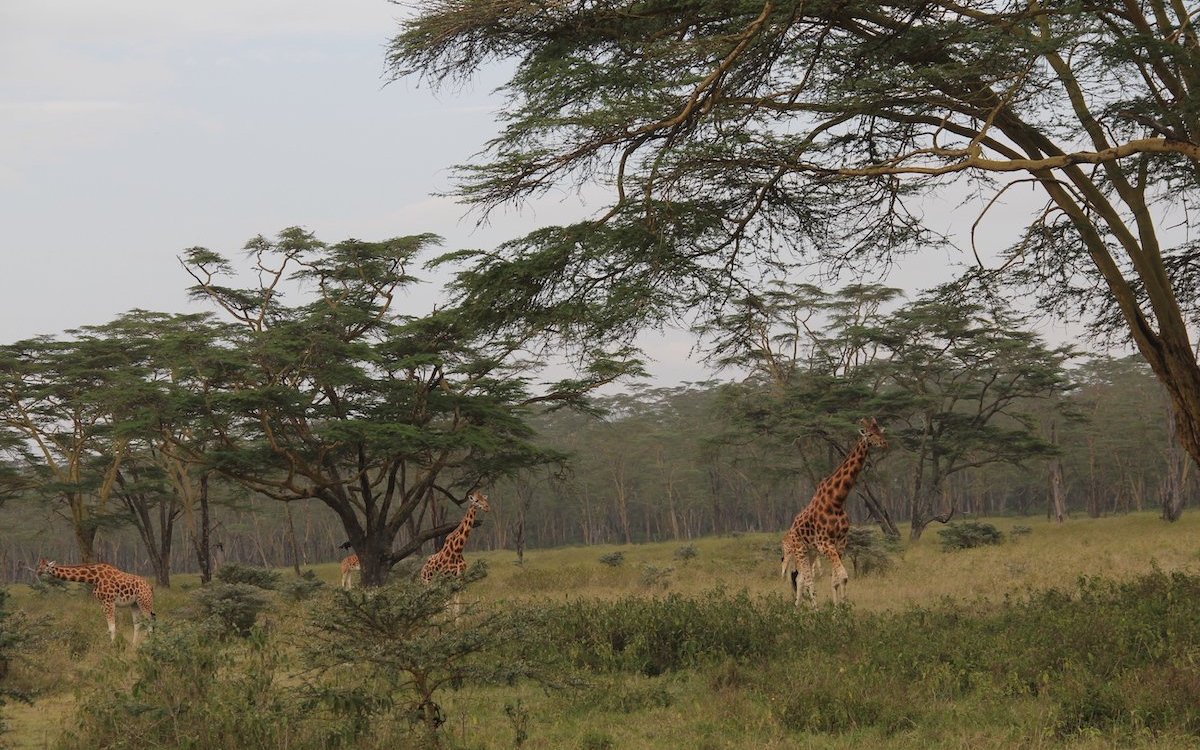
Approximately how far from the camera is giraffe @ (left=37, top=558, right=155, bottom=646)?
48.0ft

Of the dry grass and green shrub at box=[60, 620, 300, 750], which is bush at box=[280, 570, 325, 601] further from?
green shrub at box=[60, 620, 300, 750]

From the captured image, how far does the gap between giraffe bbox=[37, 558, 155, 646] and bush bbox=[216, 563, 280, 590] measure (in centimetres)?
892

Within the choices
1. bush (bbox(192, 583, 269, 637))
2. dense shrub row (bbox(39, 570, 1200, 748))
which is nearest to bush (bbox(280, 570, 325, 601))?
bush (bbox(192, 583, 269, 637))

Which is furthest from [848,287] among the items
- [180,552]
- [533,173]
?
[180,552]

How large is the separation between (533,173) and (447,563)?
800 centimetres

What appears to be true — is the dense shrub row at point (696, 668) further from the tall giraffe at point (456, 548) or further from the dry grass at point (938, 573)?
the tall giraffe at point (456, 548)

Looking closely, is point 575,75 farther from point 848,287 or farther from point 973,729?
point 848,287

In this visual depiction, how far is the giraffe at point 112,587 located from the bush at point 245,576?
8917mm

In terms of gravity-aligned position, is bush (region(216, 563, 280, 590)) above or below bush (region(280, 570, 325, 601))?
above

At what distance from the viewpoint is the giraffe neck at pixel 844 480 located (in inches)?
557

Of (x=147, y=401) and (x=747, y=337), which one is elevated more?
(x=147, y=401)

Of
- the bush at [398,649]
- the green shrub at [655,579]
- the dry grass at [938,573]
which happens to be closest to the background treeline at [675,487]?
the dry grass at [938,573]

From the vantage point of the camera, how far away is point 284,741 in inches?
245

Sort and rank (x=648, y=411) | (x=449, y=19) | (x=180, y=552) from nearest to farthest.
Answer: (x=449, y=19) → (x=648, y=411) → (x=180, y=552)
